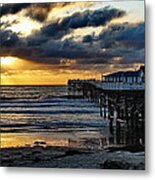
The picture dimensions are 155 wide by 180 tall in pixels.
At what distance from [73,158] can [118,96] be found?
1.10 ft

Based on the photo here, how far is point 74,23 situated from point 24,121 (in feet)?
1.61

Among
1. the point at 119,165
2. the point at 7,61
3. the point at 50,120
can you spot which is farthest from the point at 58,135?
the point at 7,61

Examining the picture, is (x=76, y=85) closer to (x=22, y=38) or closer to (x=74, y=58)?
(x=74, y=58)

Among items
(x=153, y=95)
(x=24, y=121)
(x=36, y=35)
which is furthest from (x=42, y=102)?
(x=153, y=95)

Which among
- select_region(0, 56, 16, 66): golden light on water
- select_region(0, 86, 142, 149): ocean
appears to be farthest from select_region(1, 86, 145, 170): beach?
select_region(0, 56, 16, 66): golden light on water

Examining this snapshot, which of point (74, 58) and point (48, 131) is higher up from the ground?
point (74, 58)

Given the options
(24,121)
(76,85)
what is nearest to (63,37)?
(76,85)

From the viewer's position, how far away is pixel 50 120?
2.28m

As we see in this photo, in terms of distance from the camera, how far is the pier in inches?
86.5

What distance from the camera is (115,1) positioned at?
7.28ft

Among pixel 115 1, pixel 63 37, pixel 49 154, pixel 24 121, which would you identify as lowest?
pixel 49 154

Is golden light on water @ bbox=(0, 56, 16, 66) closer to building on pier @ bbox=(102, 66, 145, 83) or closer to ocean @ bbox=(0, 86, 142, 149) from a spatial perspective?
ocean @ bbox=(0, 86, 142, 149)

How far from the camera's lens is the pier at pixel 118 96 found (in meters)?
2.20

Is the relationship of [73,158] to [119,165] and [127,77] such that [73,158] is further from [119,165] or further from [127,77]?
[127,77]
